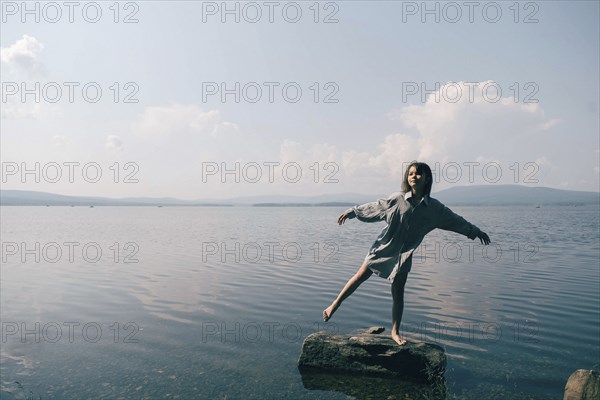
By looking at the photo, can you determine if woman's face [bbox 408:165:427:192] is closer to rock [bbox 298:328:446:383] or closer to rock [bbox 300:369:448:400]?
rock [bbox 298:328:446:383]

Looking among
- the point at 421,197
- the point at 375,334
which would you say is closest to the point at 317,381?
the point at 375,334

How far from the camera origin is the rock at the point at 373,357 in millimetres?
7250

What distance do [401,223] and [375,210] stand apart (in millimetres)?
465

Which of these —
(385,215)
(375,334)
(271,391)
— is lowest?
(271,391)

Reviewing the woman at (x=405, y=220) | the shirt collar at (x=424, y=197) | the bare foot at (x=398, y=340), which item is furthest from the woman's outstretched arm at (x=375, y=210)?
the bare foot at (x=398, y=340)

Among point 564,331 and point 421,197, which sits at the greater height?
point 421,197

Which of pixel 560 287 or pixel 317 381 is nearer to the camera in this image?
pixel 317 381

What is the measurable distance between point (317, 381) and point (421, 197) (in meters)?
3.60

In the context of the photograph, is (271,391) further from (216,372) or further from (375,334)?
(375,334)

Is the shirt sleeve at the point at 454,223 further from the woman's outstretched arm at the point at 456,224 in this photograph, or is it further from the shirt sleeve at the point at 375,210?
the shirt sleeve at the point at 375,210

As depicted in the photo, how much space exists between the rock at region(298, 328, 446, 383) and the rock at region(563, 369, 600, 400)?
75.7 inches

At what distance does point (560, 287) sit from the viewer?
1502 centimetres

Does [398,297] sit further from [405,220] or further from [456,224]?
[456,224]

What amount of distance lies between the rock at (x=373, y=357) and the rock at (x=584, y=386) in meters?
1.92
